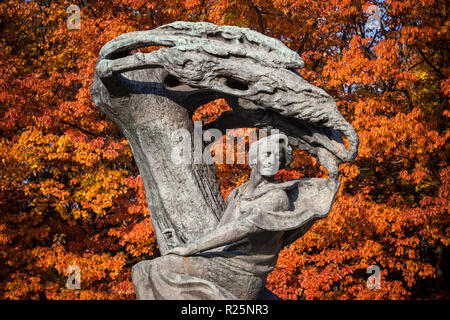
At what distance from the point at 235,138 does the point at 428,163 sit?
363 cm

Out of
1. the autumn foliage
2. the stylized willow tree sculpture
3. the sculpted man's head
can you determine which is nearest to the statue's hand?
the stylized willow tree sculpture

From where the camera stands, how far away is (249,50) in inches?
147

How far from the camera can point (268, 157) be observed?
12.5 ft

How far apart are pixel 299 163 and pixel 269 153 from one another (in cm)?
613

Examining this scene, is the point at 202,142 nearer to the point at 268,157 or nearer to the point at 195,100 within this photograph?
the point at 195,100

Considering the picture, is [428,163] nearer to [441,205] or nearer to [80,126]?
[441,205]

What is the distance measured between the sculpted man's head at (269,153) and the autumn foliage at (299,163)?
5.21 meters

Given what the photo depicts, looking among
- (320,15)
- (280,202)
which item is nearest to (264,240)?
(280,202)

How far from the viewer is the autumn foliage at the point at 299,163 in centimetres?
905

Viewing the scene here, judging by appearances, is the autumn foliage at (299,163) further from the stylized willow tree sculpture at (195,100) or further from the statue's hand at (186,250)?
the statue's hand at (186,250)

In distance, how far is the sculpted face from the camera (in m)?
3.79

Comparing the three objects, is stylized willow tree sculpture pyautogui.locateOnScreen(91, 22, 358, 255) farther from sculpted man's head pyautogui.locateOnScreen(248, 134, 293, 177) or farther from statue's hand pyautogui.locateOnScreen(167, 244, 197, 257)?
statue's hand pyautogui.locateOnScreen(167, 244, 197, 257)

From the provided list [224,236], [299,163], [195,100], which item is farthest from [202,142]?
[299,163]

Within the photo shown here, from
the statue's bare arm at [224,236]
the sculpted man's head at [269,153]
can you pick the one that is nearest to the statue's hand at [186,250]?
the statue's bare arm at [224,236]
